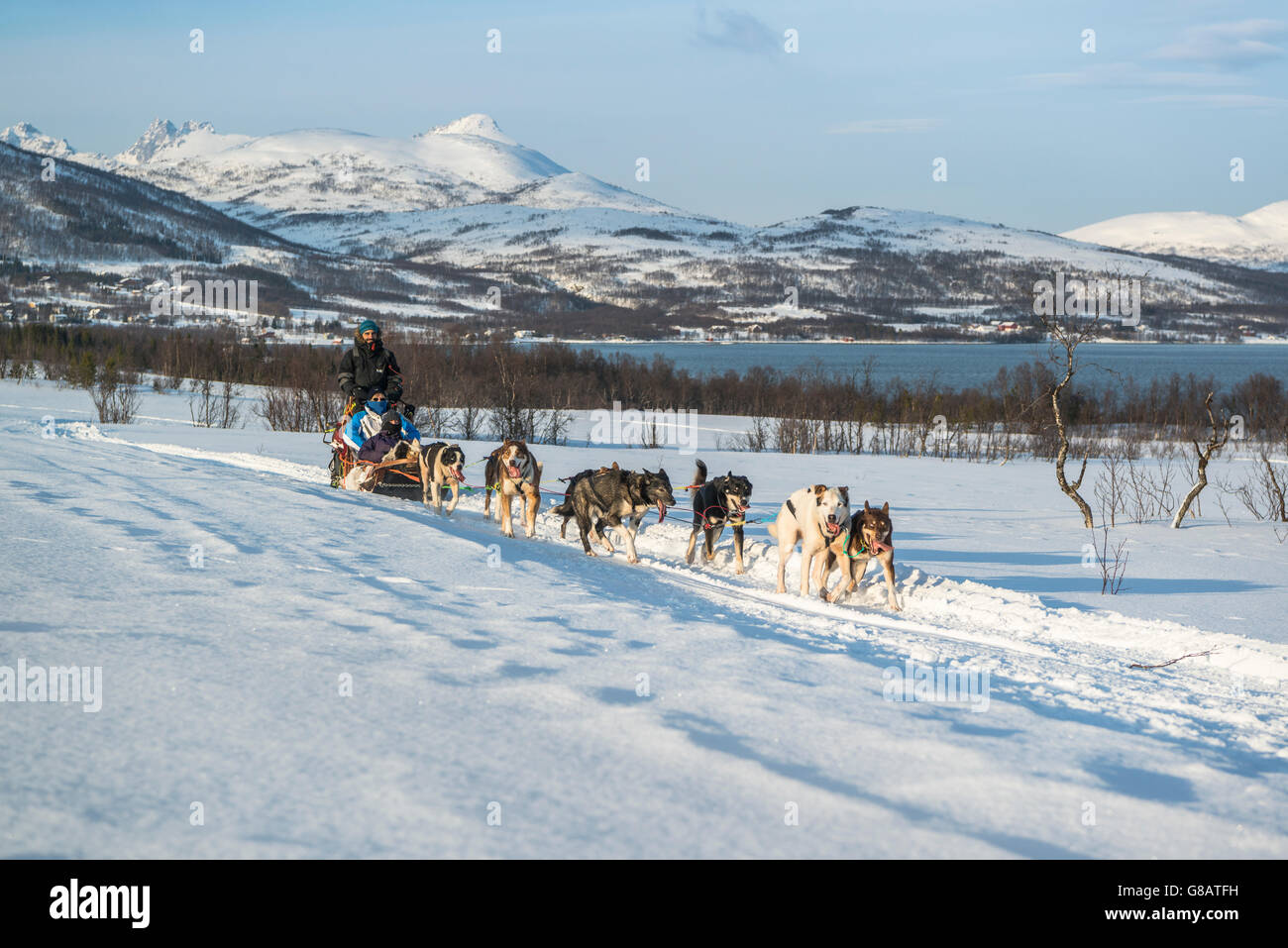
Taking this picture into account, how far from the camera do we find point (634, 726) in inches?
138

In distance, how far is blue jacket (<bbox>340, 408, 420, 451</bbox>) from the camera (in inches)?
408

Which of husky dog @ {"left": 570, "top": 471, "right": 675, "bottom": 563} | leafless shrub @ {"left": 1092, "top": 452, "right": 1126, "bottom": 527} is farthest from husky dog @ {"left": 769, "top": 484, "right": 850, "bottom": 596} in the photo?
leafless shrub @ {"left": 1092, "top": 452, "right": 1126, "bottom": 527}

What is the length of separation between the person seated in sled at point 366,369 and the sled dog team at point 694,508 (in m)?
0.81

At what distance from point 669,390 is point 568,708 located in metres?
39.6

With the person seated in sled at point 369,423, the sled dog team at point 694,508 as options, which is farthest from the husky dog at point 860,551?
the person seated in sled at point 369,423

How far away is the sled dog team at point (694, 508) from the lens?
666 cm

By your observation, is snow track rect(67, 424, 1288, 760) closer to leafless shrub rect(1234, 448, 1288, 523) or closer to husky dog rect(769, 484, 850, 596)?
husky dog rect(769, 484, 850, 596)

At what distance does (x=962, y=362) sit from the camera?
90875 mm

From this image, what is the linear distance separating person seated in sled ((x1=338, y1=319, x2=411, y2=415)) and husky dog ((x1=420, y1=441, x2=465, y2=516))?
1076mm

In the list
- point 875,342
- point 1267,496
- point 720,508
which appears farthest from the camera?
point 875,342

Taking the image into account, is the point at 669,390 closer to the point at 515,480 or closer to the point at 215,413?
the point at 215,413

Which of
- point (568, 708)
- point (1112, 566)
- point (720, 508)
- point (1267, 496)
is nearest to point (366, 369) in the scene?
point (720, 508)

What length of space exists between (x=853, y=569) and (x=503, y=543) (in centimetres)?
298
